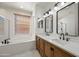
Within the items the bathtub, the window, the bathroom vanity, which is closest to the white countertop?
the bathroom vanity

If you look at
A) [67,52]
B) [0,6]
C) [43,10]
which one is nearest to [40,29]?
[43,10]

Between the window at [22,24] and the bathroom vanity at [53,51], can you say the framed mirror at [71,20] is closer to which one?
the bathroom vanity at [53,51]

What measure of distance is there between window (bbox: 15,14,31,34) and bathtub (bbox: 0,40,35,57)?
1.44m

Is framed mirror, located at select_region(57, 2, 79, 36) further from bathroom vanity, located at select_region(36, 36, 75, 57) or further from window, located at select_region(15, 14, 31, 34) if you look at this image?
window, located at select_region(15, 14, 31, 34)

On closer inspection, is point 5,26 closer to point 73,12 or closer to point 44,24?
point 44,24

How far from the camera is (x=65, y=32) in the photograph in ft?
7.84

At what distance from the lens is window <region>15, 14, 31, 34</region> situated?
5.40 meters

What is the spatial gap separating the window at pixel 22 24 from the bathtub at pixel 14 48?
56.5 inches

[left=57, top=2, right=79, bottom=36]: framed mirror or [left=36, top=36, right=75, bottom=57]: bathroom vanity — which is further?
[left=57, top=2, right=79, bottom=36]: framed mirror

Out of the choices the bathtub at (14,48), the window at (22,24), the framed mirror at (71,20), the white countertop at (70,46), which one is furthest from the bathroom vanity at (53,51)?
the window at (22,24)

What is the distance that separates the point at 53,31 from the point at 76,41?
4.60ft

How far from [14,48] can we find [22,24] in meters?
2.33

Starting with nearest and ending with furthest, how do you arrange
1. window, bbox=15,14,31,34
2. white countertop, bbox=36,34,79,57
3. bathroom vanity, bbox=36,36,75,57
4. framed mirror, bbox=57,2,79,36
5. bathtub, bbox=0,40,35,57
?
white countertop, bbox=36,34,79,57 < bathroom vanity, bbox=36,36,75,57 < framed mirror, bbox=57,2,79,36 < bathtub, bbox=0,40,35,57 < window, bbox=15,14,31,34

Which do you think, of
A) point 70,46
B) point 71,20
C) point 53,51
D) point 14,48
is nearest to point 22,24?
point 14,48
